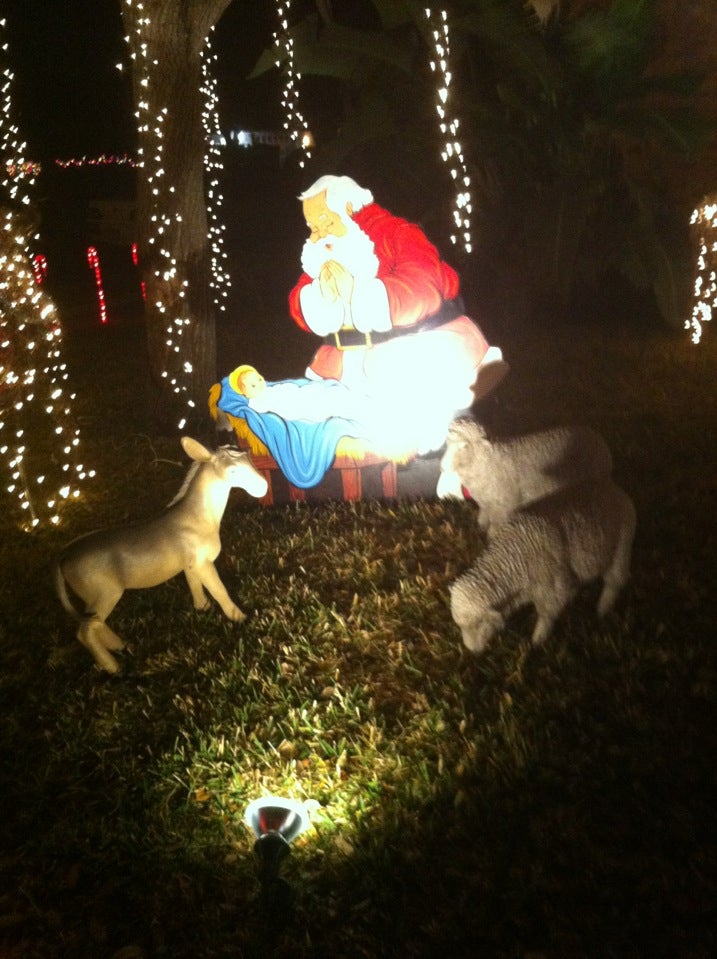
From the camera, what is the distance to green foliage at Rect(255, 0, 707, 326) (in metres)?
8.09

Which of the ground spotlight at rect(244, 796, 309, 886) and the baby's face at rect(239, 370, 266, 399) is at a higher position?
the baby's face at rect(239, 370, 266, 399)

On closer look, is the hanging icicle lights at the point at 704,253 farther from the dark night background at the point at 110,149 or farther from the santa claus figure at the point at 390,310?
the dark night background at the point at 110,149

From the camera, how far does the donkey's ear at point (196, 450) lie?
14.5 ft

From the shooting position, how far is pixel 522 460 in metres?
4.66

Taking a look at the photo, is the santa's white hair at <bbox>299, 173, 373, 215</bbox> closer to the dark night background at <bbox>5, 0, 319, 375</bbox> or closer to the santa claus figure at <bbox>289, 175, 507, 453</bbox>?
the santa claus figure at <bbox>289, 175, 507, 453</bbox>

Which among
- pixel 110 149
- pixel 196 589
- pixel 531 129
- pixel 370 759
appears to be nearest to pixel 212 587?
Answer: pixel 196 589

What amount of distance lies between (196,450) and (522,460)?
168cm

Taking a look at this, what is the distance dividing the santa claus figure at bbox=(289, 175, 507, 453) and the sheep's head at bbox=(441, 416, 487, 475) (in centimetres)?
116

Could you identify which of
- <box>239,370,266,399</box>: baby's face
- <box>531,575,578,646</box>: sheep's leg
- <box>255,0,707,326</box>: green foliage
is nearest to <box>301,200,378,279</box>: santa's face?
<box>239,370,266,399</box>: baby's face

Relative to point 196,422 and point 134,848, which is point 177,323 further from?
point 134,848

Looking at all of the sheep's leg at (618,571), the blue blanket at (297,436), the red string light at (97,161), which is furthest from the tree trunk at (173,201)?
the red string light at (97,161)

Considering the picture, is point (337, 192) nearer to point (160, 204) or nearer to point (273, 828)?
point (160, 204)

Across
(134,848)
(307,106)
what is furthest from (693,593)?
(307,106)

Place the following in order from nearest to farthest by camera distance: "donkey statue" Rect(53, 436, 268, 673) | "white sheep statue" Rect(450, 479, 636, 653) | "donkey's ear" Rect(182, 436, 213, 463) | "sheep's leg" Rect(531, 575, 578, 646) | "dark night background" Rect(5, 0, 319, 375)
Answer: "white sheep statue" Rect(450, 479, 636, 653), "sheep's leg" Rect(531, 575, 578, 646), "donkey statue" Rect(53, 436, 268, 673), "donkey's ear" Rect(182, 436, 213, 463), "dark night background" Rect(5, 0, 319, 375)
